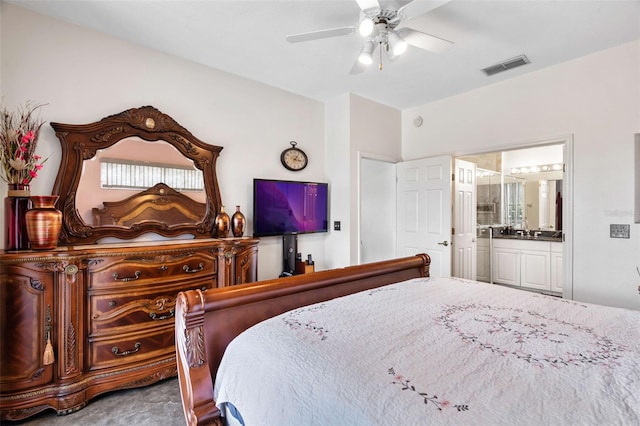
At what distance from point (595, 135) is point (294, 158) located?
9.84 ft

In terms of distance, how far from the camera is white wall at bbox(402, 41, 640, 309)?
2.71 meters

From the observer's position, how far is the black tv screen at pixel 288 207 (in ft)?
10.9

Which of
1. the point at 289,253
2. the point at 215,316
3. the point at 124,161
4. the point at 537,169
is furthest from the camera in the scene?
the point at 537,169

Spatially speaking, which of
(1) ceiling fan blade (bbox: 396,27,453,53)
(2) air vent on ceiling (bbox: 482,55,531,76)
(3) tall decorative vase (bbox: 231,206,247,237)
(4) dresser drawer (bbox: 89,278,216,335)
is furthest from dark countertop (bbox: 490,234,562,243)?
(4) dresser drawer (bbox: 89,278,216,335)

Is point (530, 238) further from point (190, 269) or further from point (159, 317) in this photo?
point (159, 317)

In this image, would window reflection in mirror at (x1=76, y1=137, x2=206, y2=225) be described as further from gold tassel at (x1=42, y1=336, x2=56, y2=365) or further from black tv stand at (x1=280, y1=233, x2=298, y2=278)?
black tv stand at (x1=280, y1=233, x2=298, y2=278)

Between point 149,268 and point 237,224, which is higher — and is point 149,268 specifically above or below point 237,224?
below

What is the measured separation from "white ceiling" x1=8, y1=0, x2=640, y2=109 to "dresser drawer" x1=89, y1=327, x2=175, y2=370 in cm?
236

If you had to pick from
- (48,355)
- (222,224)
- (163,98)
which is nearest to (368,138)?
(222,224)

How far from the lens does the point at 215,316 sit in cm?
133

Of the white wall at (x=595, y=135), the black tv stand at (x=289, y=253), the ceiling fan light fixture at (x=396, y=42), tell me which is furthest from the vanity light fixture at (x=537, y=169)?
the ceiling fan light fixture at (x=396, y=42)

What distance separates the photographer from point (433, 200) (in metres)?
3.98

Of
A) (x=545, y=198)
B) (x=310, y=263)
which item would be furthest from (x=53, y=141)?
(x=545, y=198)

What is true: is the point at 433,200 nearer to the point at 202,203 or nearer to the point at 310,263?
the point at 310,263
